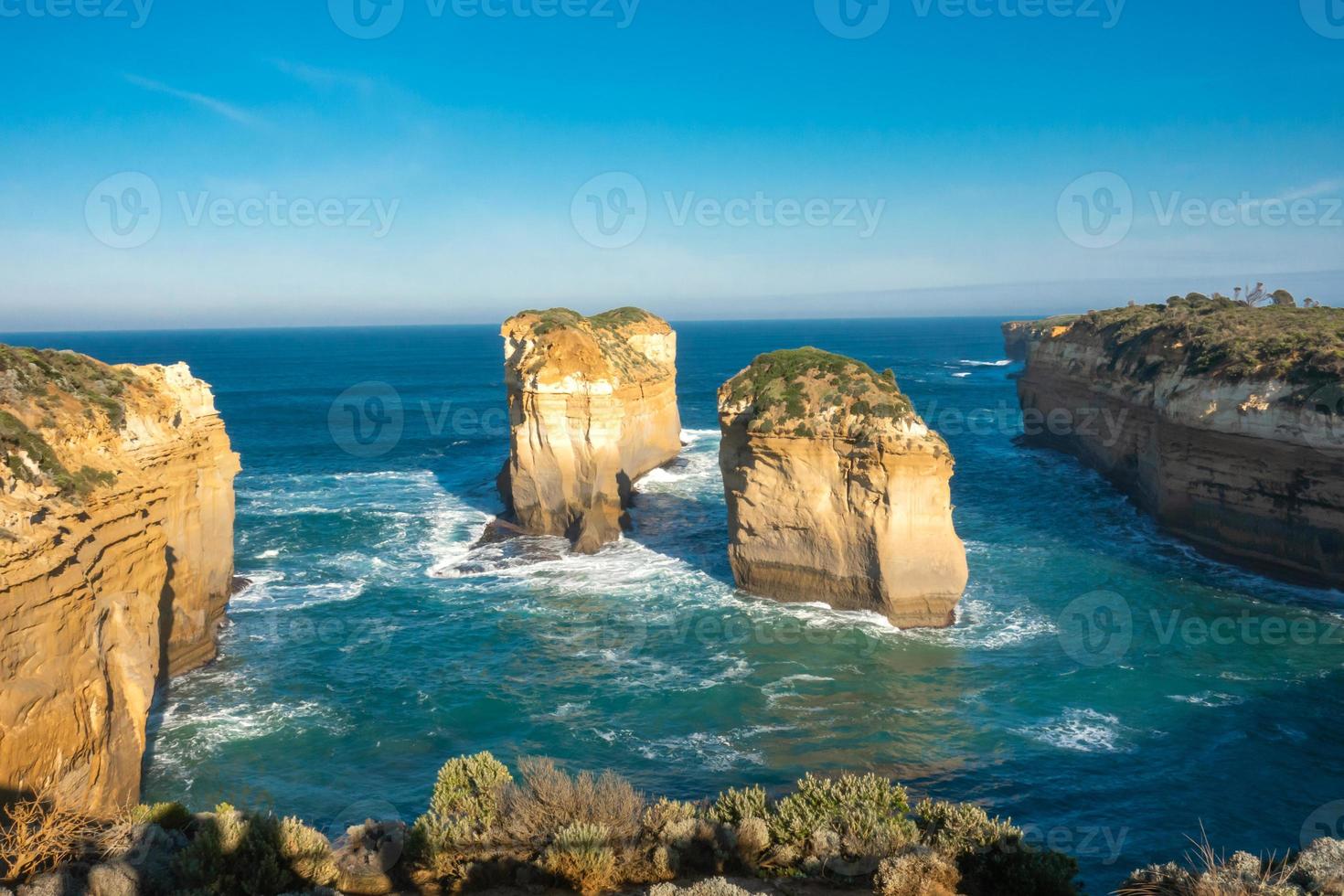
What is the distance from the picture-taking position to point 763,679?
880 inches

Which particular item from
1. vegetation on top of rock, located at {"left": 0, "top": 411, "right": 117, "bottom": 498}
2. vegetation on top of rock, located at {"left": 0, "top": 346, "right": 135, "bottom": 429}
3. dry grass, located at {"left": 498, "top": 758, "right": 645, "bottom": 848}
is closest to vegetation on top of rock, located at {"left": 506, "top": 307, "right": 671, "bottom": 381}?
A: vegetation on top of rock, located at {"left": 0, "top": 346, "right": 135, "bottom": 429}

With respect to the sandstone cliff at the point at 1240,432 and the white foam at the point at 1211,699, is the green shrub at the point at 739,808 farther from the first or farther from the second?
the sandstone cliff at the point at 1240,432

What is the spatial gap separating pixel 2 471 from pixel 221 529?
12.4 meters

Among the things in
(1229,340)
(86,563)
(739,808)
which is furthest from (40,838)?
(1229,340)

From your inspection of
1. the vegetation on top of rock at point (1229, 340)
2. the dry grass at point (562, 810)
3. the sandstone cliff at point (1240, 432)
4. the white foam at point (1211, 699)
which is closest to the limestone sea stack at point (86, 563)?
the dry grass at point (562, 810)

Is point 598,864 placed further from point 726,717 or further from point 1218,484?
point 1218,484

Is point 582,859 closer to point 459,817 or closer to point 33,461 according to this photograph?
point 459,817

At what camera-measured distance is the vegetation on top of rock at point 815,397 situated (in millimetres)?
25391

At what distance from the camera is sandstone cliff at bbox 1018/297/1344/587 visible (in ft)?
93.5

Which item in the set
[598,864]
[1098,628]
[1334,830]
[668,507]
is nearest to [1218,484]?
[1098,628]

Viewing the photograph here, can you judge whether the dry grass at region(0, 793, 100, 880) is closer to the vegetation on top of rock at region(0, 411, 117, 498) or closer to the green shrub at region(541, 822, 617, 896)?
the vegetation on top of rock at region(0, 411, 117, 498)

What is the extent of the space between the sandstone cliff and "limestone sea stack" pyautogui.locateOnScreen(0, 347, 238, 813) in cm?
3427

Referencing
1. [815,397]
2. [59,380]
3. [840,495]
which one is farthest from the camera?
[815,397]

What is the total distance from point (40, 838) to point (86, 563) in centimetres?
532
